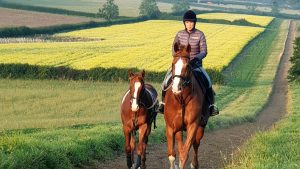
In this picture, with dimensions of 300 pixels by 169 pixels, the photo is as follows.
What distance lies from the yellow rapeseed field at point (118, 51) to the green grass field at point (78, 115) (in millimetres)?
3084

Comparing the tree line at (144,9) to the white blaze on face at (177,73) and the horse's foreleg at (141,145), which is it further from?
the white blaze on face at (177,73)

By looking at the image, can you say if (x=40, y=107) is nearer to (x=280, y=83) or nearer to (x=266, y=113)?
(x=266, y=113)

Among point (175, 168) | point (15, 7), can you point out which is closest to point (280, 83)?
point (175, 168)

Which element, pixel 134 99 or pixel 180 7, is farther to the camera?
pixel 180 7

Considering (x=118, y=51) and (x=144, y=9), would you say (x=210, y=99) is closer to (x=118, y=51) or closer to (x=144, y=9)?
(x=118, y=51)

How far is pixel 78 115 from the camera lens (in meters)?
31.7

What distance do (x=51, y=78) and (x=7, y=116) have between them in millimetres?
15259

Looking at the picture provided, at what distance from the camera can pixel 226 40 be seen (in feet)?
271

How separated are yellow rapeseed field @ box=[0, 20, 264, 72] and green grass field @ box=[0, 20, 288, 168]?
3.08m

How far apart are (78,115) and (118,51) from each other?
3314 cm

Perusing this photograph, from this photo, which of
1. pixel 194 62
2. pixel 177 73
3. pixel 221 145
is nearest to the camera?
pixel 177 73

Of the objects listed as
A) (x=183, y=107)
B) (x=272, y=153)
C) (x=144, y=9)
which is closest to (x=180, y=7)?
(x=144, y=9)

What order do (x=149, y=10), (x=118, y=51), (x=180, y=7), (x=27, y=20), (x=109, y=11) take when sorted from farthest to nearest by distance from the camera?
(x=180, y=7) < (x=149, y=10) < (x=109, y=11) < (x=27, y=20) < (x=118, y=51)

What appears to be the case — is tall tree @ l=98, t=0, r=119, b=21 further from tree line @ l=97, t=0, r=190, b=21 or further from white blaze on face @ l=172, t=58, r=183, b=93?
white blaze on face @ l=172, t=58, r=183, b=93
